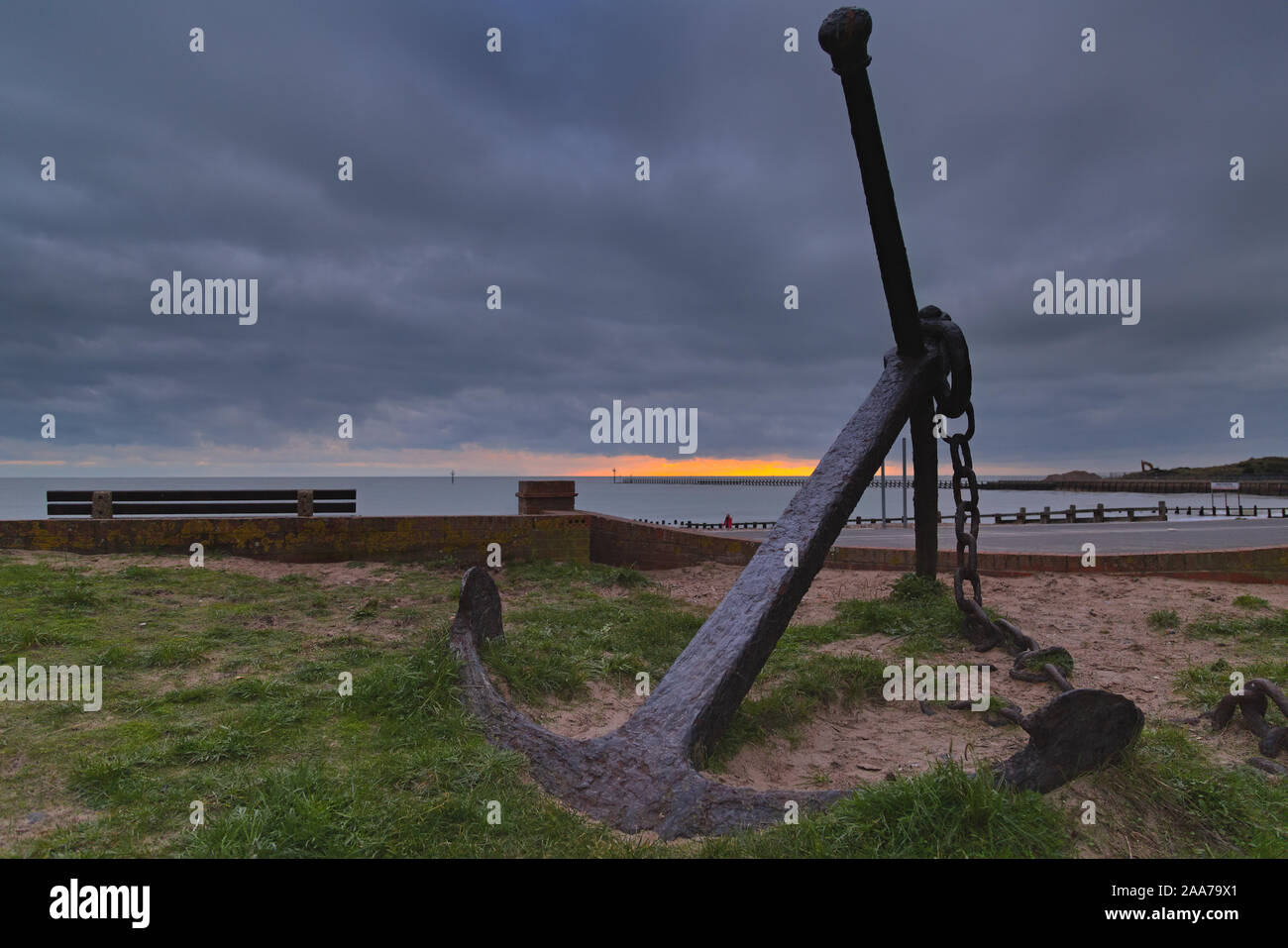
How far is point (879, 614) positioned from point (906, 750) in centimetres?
246

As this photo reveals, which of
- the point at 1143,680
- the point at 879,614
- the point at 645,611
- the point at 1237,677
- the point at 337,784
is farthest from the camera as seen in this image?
the point at 645,611

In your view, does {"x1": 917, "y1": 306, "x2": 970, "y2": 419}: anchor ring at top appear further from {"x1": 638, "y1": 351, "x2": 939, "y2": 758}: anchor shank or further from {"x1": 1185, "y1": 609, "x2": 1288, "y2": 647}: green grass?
{"x1": 1185, "y1": 609, "x2": 1288, "y2": 647}: green grass

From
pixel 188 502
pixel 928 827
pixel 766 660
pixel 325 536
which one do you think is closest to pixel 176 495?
pixel 188 502

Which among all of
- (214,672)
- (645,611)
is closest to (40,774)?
(214,672)

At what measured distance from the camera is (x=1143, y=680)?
4254mm

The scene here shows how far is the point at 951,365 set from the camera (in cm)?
475

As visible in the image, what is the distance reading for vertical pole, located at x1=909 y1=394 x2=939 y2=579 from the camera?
484 cm

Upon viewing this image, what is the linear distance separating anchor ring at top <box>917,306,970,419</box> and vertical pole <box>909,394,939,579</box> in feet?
0.34

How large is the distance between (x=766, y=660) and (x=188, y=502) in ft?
30.8

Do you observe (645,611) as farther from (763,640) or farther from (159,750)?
(159,750)

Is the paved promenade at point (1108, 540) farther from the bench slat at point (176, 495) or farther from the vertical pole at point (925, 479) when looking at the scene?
the bench slat at point (176, 495)

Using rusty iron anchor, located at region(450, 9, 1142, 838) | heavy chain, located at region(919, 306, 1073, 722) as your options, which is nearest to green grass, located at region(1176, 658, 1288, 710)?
heavy chain, located at region(919, 306, 1073, 722)

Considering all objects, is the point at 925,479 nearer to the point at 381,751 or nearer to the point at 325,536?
the point at 381,751

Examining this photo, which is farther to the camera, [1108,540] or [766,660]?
[1108,540]
